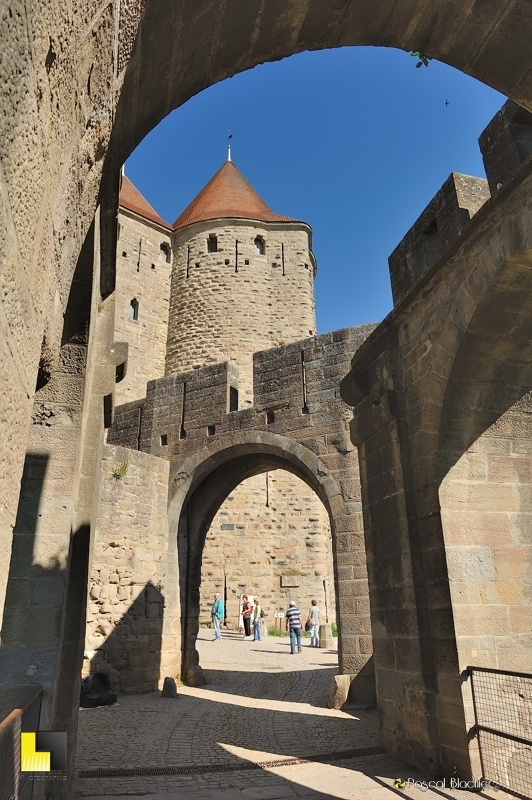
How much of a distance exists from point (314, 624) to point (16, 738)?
1279 cm

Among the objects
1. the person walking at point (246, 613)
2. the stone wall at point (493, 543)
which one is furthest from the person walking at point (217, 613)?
the stone wall at point (493, 543)

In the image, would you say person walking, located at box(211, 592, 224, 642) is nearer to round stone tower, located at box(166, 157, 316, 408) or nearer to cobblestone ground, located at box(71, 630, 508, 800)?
cobblestone ground, located at box(71, 630, 508, 800)

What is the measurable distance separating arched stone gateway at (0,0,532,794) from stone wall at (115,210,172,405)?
13418 millimetres

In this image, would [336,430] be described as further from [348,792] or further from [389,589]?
[348,792]

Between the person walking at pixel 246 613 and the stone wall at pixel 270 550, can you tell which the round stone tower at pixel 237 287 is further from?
the person walking at pixel 246 613

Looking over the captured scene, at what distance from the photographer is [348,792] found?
3.73 meters

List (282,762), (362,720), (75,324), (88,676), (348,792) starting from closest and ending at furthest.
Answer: (75,324) → (348,792) → (282,762) → (362,720) → (88,676)

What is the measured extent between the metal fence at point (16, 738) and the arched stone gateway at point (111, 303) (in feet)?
0.68

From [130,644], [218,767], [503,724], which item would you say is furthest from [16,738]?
[130,644]

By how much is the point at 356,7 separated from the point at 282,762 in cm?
508

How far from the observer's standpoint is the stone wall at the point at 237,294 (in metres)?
17.9

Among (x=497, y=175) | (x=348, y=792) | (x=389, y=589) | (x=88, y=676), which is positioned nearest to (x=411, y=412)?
(x=389, y=589)

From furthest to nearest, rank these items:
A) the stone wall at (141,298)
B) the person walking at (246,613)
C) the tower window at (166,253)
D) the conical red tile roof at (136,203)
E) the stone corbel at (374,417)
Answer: the tower window at (166,253), the conical red tile roof at (136,203), the stone wall at (141,298), the person walking at (246,613), the stone corbel at (374,417)

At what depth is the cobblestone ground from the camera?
388 centimetres
